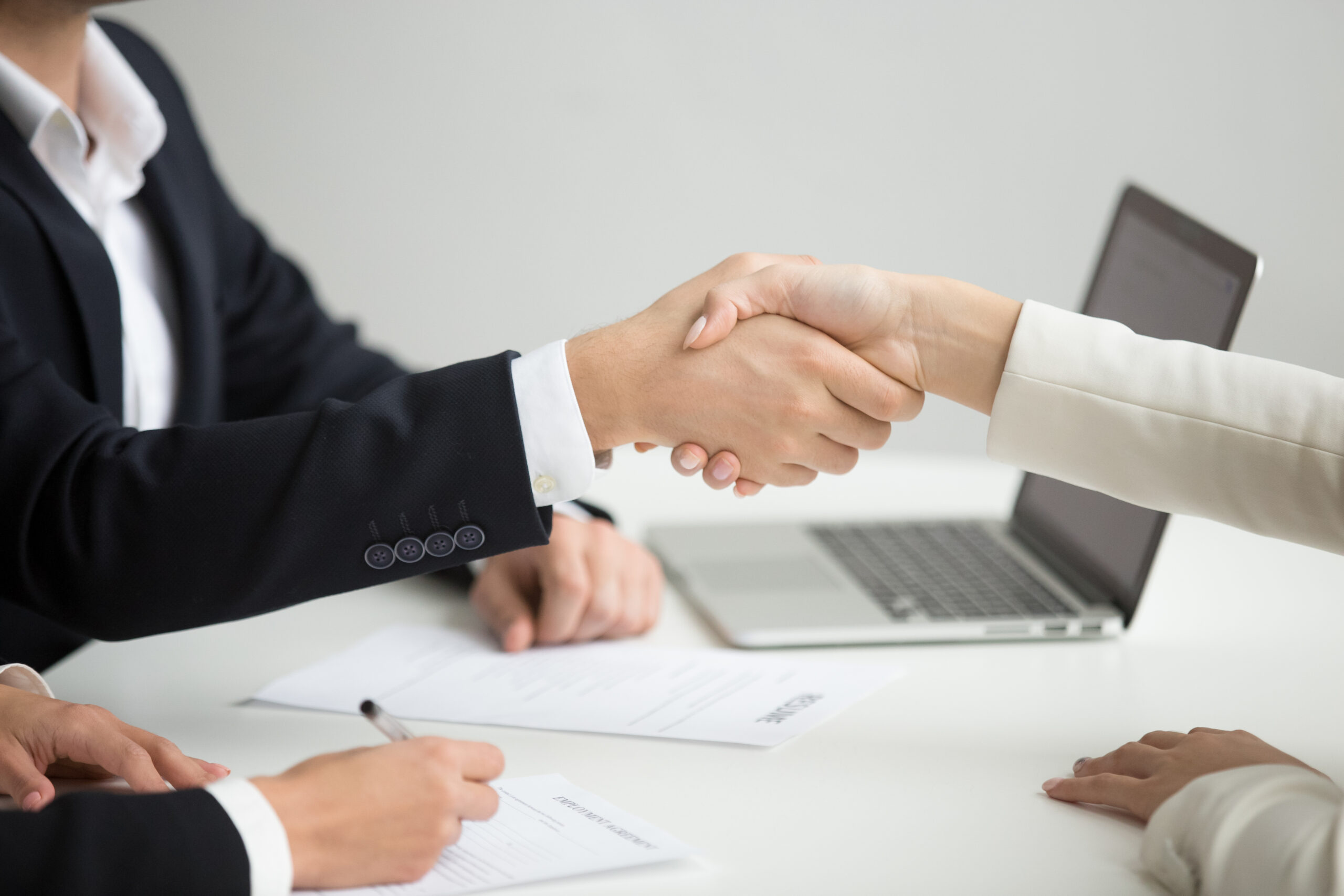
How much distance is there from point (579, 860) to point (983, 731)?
39 cm

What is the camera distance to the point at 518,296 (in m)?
3.53

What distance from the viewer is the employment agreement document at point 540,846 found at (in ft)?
2.33

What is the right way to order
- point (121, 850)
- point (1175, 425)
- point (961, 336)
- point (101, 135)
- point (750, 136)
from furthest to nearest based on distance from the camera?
1. point (750, 136)
2. point (101, 135)
3. point (961, 336)
4. point (1175, 425)
5. point (121, 850)

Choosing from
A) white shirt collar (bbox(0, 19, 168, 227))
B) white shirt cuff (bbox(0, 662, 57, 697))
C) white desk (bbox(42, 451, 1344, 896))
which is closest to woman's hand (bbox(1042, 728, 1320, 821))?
white desk (bbox(42, 451, 1344, 896))

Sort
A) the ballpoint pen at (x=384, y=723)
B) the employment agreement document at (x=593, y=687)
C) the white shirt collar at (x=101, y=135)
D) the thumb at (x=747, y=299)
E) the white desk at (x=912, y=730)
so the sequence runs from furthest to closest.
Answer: the white shirt collar at (x=101, y=135) → the thumb at (x=747, y=299) → the employment agreement document at (x=593, y=687) → the ballpoint pen at (x=384, y=723) → the white desk at (x=912, y=730)

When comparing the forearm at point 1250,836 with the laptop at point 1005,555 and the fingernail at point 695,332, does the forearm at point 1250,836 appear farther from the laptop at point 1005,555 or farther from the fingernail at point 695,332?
the fingernail at point 695,332

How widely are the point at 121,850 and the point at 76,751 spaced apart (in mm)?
177

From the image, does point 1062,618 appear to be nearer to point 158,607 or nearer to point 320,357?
point 158,607

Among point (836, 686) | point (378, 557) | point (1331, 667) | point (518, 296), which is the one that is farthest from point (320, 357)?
point (518, 296)

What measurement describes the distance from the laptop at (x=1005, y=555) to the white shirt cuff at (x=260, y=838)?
0.54m

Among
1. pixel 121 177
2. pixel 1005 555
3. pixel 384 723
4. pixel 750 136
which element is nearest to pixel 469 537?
pixel 384 723

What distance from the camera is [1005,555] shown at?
1.37 meters

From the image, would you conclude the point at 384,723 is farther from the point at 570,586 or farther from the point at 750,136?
the point at 750,136

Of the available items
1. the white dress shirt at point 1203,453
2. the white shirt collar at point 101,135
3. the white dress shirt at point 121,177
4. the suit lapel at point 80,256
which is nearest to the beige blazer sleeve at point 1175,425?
the white dress shirt at point 1203,453
